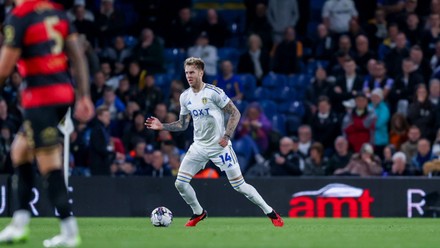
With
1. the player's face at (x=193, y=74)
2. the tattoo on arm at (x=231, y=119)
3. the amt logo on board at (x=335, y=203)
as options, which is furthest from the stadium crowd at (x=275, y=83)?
the player's face at (x=193, y=74)

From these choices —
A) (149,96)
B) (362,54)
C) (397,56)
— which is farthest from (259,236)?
(362,54)

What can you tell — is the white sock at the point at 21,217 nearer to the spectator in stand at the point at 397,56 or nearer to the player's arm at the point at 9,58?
the player's arm at the point at 9,58

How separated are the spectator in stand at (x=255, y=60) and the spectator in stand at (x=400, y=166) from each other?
448 cm

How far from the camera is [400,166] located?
2117cm

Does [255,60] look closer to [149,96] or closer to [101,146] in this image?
[149,96]

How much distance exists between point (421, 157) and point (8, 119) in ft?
27.0

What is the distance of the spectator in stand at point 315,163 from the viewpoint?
2161 cm

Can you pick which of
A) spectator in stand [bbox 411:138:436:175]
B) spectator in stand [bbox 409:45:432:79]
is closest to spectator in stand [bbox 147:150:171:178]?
spectator in stand [bbox 411:138:436:175]

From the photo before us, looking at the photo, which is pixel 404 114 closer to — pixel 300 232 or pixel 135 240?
pixel 300 232

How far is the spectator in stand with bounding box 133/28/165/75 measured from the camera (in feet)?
81.1

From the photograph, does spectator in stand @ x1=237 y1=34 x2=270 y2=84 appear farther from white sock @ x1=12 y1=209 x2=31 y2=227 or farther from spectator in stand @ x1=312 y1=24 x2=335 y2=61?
white sock @ x1=12 y1=209 x2=31 y2=227

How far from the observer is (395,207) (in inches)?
811

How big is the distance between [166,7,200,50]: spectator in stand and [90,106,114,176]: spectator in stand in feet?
13.7

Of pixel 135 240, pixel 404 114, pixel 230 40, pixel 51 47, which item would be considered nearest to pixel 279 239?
pixel 135 240
